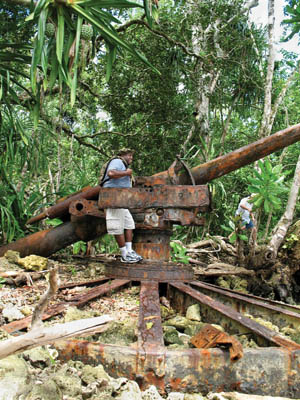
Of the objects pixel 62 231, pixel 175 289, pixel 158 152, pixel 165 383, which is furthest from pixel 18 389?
pixel 158 152

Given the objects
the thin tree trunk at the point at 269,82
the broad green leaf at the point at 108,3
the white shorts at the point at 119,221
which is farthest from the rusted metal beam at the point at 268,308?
the thin tree trunk at the point at 269,82

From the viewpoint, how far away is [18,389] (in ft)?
4.67

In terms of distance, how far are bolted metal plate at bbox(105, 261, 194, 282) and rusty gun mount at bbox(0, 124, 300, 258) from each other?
1.30 feet

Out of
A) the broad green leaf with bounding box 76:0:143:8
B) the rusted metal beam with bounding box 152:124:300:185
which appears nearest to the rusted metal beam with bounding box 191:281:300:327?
the rusted metal beam with bounding box 152:124:300:185

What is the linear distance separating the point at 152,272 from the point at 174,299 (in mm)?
314

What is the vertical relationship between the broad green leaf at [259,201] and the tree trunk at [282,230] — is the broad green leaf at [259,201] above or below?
above

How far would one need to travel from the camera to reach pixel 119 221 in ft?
12.6

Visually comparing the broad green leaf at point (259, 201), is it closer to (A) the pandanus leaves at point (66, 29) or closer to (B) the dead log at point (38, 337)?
(A) the pandanus leaves at point (66, 29)

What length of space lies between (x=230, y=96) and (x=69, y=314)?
9.13 m

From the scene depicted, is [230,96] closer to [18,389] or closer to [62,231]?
[62,231]

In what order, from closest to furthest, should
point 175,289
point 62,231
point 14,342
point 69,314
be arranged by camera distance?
point 14,342 → point 69,314 → point 175,289 → point 62,231

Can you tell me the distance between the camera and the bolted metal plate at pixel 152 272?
3467mm

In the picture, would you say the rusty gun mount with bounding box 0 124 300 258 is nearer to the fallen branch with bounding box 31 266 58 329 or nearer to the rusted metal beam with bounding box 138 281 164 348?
the rusted metal beam with bounding box 138 281 164 348

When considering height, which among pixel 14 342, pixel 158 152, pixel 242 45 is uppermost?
pixel 242 45
